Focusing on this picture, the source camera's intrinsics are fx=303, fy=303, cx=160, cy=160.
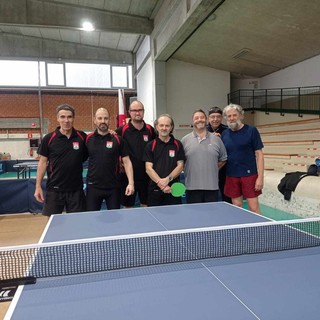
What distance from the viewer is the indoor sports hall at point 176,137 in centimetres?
138

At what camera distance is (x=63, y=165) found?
3391 millimetres

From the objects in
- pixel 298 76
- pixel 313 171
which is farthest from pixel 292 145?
pixel 313 171

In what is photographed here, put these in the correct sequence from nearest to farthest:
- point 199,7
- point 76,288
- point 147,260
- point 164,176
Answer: point 76,288 < point 147,260 < point 164,176 < point 199,7

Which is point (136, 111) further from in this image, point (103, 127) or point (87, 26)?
point (87, 26)

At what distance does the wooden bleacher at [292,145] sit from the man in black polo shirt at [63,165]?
7099 mm

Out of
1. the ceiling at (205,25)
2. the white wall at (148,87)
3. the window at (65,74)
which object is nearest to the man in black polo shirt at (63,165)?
the ceiling at (205,25)

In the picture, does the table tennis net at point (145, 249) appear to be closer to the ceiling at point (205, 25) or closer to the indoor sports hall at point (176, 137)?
the indoor sports hall at point (176, 137)

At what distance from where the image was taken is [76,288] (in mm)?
1461

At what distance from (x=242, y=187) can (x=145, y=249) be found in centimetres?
208

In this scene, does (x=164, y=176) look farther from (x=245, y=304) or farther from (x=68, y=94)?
(x=68, y=94)

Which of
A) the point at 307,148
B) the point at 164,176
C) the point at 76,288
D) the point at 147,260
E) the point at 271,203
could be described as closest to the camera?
the point at 76,288

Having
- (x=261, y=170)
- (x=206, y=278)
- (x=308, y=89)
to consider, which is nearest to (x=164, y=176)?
(x=261, y=170)

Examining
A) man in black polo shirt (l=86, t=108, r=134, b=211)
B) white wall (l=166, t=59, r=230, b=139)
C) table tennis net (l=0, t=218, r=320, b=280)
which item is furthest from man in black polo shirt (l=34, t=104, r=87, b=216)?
white wall (l=166, t=59, r=230, b=139)

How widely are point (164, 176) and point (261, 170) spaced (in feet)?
3.82
